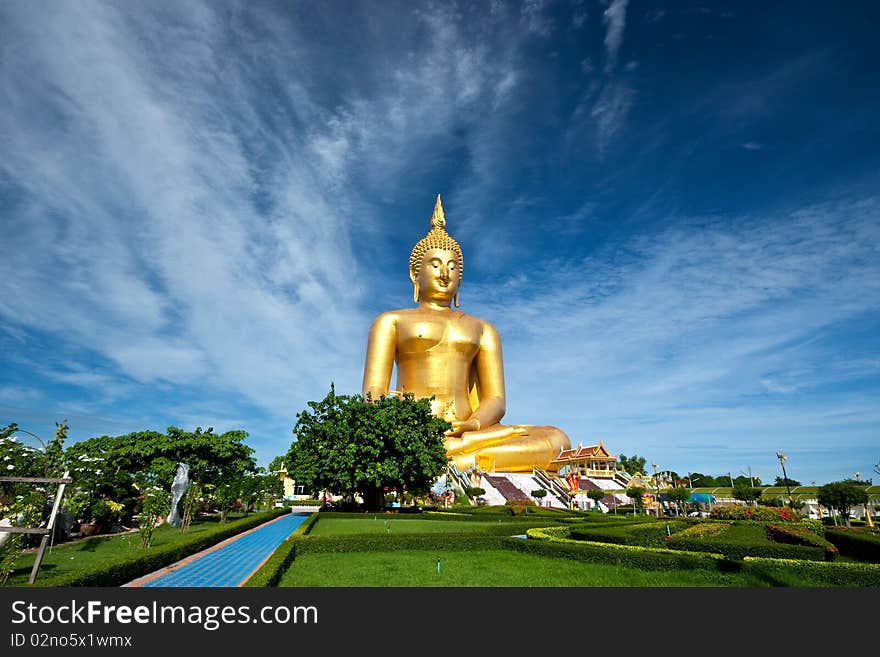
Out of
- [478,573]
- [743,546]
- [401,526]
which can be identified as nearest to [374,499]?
[401,526]

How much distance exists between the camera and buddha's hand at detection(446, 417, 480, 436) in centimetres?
2619

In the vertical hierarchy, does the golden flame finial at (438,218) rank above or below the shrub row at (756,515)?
above

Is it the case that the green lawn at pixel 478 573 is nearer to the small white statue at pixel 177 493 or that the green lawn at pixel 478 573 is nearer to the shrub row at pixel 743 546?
the shrub row at pixel 743 546

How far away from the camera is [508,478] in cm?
2639

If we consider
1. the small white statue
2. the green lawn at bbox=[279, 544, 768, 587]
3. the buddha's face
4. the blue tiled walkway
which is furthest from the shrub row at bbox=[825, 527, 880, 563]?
the buddha's face

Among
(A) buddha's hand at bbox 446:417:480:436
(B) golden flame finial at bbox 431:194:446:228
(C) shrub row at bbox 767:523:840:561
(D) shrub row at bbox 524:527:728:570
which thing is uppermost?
(B) golden flame finial at bbox 431:194:446:228

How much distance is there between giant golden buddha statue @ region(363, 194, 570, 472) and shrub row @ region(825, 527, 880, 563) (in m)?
15.7

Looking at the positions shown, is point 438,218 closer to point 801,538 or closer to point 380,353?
point 380,353

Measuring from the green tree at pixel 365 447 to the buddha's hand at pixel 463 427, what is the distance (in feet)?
22.8

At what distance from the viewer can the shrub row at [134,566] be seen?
614 cm

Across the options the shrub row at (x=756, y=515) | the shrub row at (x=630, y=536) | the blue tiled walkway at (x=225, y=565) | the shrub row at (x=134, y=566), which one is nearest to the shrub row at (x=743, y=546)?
the shrub row at (x=630, y=536)

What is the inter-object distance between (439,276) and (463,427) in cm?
830

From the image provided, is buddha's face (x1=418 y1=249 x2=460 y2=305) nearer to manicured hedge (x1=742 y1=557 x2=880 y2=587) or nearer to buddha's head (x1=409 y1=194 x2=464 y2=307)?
buddha's head (x1=409 y1=194 x2=464 y2=307)

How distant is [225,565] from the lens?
881cm
